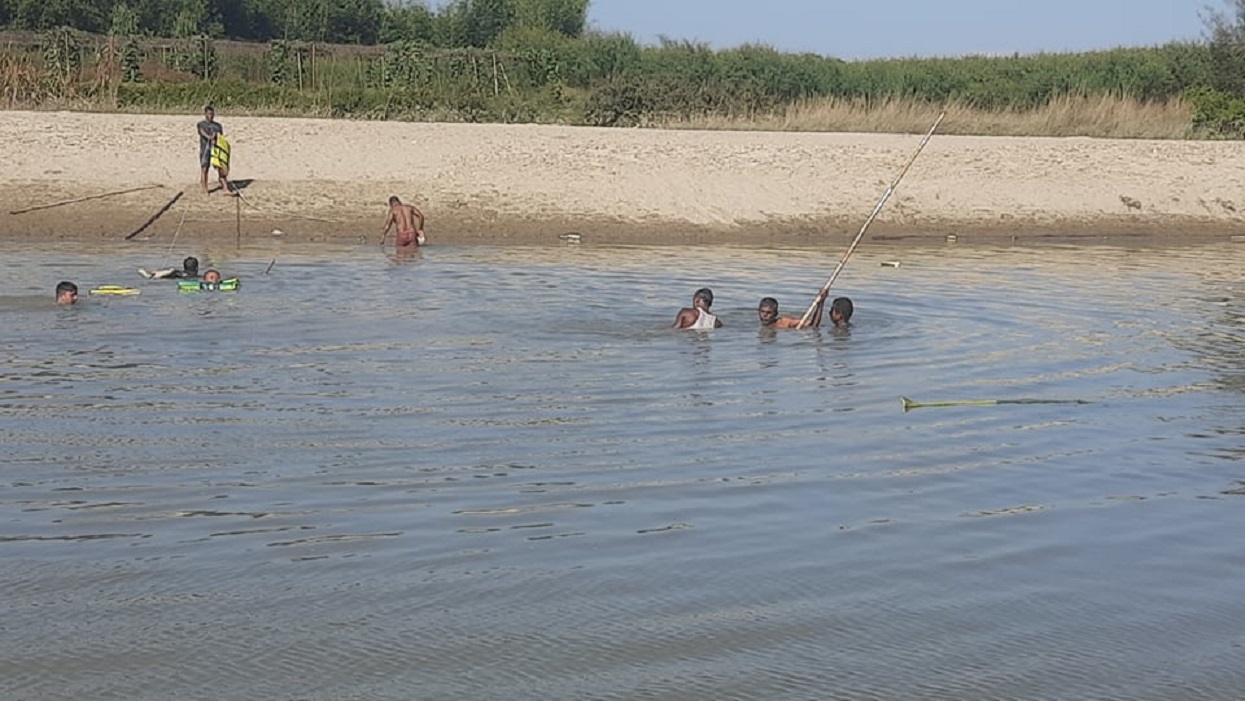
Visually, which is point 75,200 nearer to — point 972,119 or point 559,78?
point 972,119

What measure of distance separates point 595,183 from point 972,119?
12298 mm

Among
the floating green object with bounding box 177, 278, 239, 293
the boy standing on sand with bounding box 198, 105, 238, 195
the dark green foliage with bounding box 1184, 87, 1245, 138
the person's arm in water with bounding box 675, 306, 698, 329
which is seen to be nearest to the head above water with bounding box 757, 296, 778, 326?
the person's arm in water with bounding box 675, 306, 698, 329

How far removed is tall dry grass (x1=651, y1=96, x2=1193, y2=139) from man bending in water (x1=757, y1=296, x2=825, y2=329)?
1803 centimetres

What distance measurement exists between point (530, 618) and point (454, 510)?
70.4 inches

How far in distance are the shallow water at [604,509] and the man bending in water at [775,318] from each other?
0.88 feet

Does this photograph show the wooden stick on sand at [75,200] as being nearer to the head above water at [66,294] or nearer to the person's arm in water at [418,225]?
the person's arm in water at [418,225]

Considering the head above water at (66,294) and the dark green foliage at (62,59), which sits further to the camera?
the dark green foliage at (62,59)

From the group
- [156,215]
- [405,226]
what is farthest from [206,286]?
[156,215]

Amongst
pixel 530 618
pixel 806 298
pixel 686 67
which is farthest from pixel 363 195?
pixel 530 618

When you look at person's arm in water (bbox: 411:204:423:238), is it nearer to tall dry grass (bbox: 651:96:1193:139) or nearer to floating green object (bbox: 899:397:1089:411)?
tall dry grass (bbox: 651:96:1193:139)

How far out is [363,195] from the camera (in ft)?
91.2

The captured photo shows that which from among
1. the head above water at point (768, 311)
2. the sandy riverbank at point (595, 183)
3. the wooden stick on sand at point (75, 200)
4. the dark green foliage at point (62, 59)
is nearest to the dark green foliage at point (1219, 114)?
the sandy riverbank at point (595, 183)

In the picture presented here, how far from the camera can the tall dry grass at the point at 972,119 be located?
36.1 metres

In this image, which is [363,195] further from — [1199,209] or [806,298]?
[1199,209]
